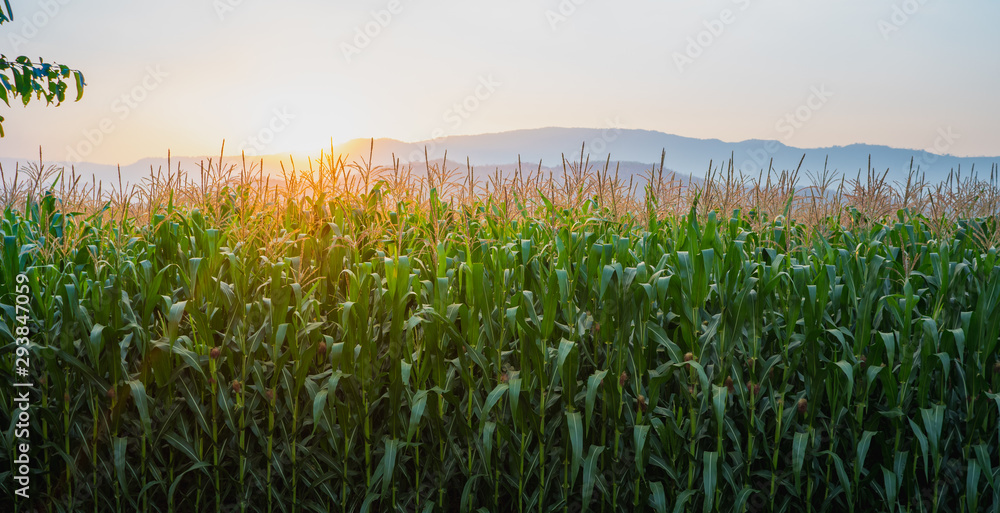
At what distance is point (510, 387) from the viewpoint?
11.7ft

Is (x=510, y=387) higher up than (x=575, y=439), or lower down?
higher up

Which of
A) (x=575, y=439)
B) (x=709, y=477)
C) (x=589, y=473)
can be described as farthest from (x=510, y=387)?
(x=709, y=477)

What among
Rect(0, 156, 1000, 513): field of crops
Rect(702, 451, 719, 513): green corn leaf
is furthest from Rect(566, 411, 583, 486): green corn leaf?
Rect(702, 451, 719, 513): green corn leaf

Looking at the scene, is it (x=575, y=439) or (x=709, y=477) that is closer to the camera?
(x=575, y=439)

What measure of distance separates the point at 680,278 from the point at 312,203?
2.91m

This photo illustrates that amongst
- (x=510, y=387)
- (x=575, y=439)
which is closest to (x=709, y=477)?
(x=575, y=439)

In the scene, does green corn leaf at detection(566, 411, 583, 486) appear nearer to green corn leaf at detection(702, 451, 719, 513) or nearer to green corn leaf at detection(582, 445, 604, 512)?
green corn leaf at detection(582, 445, 604, 512)

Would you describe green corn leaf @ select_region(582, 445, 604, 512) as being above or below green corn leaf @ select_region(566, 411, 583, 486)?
below

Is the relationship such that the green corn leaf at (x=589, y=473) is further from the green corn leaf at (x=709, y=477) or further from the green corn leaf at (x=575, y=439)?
the green corn leaf at (x=709, y=477)

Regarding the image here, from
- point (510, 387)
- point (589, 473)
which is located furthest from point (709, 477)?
point (510, 387)

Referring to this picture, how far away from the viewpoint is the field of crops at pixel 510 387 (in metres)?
3.70

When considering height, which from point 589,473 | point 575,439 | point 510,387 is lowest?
point 589,473

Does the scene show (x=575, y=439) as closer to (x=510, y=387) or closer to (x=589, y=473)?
(x=589, y=473)

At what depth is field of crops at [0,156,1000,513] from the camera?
3703mm
